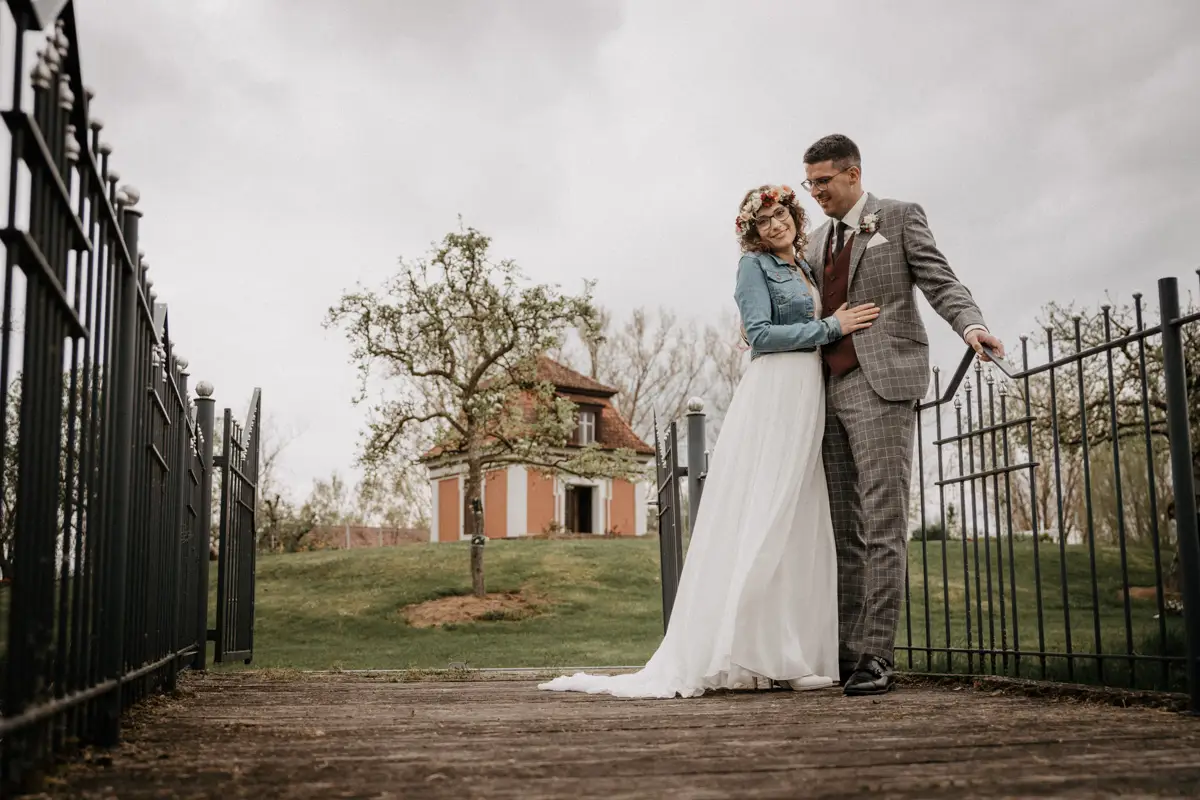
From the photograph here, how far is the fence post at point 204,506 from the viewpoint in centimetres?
577

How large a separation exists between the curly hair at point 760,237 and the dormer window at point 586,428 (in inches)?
1077

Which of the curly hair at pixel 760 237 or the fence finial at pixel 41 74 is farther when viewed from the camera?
the curly hair at pixel 760 237

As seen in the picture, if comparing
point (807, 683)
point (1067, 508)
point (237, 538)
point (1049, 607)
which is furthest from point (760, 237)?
point (1067, 508)

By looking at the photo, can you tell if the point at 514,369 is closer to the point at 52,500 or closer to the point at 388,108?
the point at 388,108

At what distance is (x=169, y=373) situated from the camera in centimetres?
408

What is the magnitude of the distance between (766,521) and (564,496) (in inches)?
1085

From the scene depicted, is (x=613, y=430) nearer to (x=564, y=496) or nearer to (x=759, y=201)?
(x=564, y=496)

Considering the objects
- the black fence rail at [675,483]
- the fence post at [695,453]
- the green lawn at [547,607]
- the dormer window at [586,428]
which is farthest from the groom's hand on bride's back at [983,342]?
the dormer window at [586,428]

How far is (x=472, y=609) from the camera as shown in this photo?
55.4 ft

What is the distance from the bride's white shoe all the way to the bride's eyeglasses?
178 cm

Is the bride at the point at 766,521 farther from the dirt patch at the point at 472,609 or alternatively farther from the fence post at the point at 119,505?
the dirt patch at the point at 472,609

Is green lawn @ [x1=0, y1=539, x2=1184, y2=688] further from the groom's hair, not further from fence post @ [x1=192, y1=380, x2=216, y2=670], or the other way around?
the groom's hair

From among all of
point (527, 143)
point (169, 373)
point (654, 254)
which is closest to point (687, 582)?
point (169, 373)

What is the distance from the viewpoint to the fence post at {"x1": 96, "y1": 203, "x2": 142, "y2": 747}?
92.4 inches
